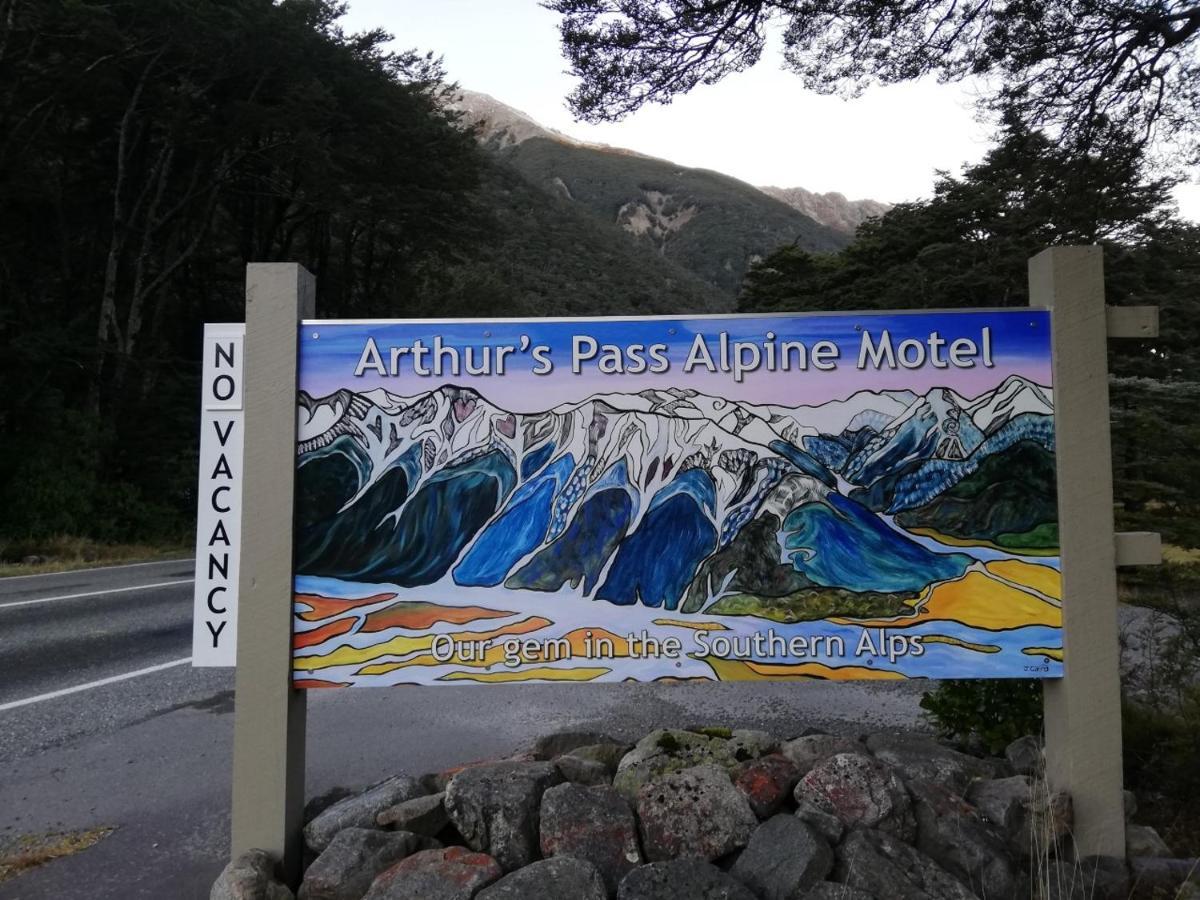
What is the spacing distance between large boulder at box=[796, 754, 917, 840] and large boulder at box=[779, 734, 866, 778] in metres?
0.43

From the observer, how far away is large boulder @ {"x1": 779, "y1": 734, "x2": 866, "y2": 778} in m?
3.53

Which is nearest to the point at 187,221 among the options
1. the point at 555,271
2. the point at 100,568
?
the point at 100,568

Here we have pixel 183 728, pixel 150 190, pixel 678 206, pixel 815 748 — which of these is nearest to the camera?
pixel 815 748

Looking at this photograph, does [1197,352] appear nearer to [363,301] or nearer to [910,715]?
[910,715]

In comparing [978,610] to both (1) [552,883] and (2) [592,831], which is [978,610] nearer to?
(2) [592,831]

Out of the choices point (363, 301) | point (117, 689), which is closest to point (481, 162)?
point (363, 301)

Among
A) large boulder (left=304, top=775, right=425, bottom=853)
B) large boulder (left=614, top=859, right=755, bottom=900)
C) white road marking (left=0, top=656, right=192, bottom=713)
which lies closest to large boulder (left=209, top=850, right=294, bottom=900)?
large boulder (left=304, top=775, right=425, bottom=853)

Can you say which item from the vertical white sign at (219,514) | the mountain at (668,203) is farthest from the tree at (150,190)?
the mountain at (668,203)

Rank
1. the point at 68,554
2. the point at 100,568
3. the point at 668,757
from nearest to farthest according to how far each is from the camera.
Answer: the point at 668,757, the point at 100,568, the point at 68,554

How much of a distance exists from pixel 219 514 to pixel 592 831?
1.82 meters

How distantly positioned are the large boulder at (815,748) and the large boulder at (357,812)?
1.64 metres

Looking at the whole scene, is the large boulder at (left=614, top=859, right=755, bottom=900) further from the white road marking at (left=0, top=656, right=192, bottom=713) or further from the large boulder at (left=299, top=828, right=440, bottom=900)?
the white road marking at (left=0, top=656, right=192, bottom=713)

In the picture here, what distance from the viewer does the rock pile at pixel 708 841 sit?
2619 mm

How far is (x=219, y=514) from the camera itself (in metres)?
3.10
